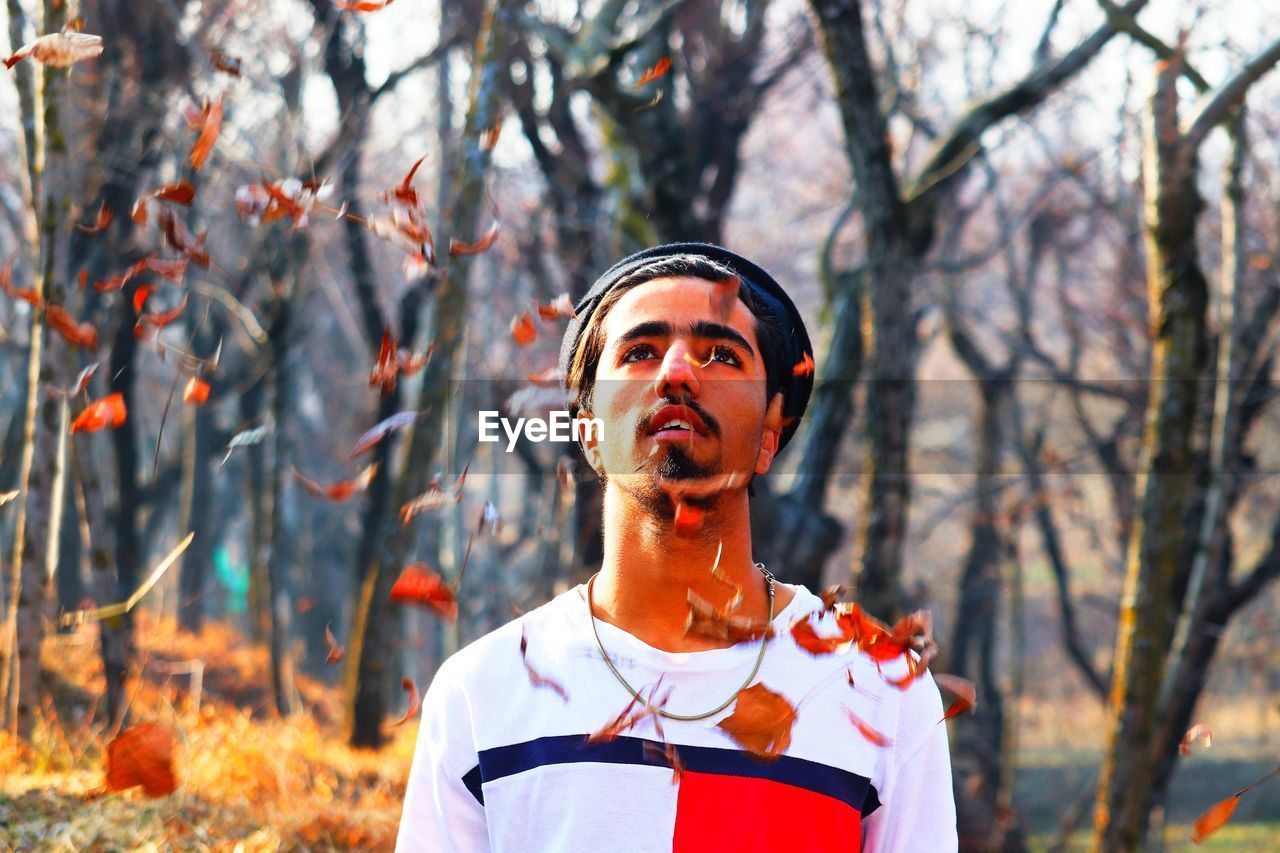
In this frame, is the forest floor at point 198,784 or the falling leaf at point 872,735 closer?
the falling leaf at point 872,735

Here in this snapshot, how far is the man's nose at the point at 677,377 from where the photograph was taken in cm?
230

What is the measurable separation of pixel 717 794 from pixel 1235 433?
8483mm

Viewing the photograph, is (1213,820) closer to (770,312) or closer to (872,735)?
(872,735)

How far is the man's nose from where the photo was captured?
90.5 inches

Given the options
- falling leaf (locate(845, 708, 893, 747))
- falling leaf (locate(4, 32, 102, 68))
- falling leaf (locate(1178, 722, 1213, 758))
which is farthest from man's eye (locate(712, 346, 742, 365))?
falling leaf (locate(4, 32, 102, 68))

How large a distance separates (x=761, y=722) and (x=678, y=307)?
0.77 meters

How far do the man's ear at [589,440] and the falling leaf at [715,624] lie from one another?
307mm

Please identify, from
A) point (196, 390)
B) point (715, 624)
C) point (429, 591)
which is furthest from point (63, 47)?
point (715, 624)

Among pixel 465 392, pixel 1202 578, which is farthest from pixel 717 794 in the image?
pixel 465 392

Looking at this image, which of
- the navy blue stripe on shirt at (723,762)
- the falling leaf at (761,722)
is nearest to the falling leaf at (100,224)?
the navy blue stripe on shirt at (723,762)

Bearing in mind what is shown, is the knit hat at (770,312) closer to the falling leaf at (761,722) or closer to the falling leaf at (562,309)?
the falling leaf at (562,309)

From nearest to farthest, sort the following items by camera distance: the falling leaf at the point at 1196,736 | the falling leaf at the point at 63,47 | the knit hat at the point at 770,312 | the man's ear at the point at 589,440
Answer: the man's ear at the point at 589,440 → the knit hat at the point at 770,312 → the falling leaf at the point at 1196,736 → the falling leaf at the point at 63,47

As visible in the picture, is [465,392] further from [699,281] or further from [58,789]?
[699,281]

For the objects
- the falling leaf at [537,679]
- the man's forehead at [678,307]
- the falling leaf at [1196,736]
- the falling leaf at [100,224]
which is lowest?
the falling leaf at [1196,736]
